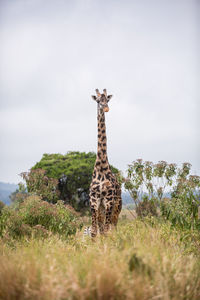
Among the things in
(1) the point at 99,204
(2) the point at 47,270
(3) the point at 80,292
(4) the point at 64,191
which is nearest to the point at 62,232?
(1) the point at 99,204

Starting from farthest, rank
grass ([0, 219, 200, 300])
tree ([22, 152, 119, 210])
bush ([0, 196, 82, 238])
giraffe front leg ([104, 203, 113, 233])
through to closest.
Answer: tree ([22, 152, 119, 210]) → bush ([0, 196, 82, 238]) → giraffe front leg ([104, 203, 113, 233]) → grass ([0, 219, 200, 300])

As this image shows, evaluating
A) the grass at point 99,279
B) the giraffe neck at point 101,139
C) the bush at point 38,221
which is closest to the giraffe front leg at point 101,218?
the giraffe neck at point 101,139

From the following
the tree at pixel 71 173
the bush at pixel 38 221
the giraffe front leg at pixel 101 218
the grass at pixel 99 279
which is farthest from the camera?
the tree at pixel 71 173

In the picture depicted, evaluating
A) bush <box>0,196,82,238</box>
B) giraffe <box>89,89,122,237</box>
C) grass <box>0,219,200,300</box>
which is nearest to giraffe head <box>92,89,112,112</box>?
giraffe <box>89,89,122,237</box>

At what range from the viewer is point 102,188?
24.0ft

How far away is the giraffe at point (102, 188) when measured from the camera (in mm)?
7321

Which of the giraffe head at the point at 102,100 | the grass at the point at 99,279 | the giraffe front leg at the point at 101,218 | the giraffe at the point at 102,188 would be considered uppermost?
the giraffe head at the point at 102,100

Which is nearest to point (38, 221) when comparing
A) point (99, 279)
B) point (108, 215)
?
point (108, 215)

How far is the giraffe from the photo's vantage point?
24.0 feet

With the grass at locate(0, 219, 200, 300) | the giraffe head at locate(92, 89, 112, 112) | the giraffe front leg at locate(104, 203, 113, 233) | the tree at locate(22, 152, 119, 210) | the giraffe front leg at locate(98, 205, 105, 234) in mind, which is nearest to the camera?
the grass at locate(0, 219, 200, 300)

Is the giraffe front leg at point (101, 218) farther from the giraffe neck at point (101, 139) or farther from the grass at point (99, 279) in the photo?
the grass at point (99, 279)

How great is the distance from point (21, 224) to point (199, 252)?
4.87 m

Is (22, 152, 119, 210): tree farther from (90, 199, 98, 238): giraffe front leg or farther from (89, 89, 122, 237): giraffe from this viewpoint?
(90, 199, 98, 238): giraffe front leg

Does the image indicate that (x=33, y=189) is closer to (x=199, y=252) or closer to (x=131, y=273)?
(x=199, y=252)
